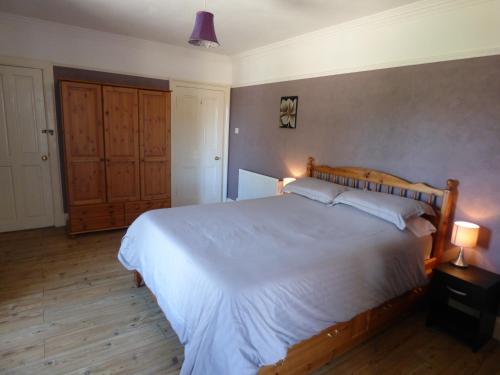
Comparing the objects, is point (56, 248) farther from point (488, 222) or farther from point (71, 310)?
point (488, 222)

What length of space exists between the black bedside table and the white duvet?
16cm

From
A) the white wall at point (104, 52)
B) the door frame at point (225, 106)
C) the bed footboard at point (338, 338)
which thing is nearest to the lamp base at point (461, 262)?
the bed footboard at point (338, 338)

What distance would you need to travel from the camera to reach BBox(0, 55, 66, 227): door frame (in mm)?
3572

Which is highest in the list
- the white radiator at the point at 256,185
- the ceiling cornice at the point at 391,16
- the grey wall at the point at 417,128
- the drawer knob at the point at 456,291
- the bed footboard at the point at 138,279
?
the ceiling cornice at the point at 391,16

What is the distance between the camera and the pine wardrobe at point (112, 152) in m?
3.59

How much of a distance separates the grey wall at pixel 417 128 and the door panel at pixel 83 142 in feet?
7.67

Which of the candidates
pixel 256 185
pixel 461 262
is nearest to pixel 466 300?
pixel 461 262

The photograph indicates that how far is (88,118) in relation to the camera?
3.62m

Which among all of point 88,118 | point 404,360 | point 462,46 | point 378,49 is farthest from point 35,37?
point 404,360

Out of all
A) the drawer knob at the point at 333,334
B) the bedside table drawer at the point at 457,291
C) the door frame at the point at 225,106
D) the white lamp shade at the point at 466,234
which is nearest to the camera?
the drawer knob at the point at 333,334

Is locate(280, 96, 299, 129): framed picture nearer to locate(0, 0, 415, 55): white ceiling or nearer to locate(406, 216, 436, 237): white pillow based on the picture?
locate(0, 0, 415, 55): white ceiling

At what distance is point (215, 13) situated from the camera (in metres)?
2.99

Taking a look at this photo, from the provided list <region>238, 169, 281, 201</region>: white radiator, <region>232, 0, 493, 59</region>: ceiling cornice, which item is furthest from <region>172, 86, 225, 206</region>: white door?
<region>232, 0, 493, 59</region>: ceiling cornice

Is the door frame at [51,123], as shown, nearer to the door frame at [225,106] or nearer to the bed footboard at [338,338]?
the door frame at [225,106]
